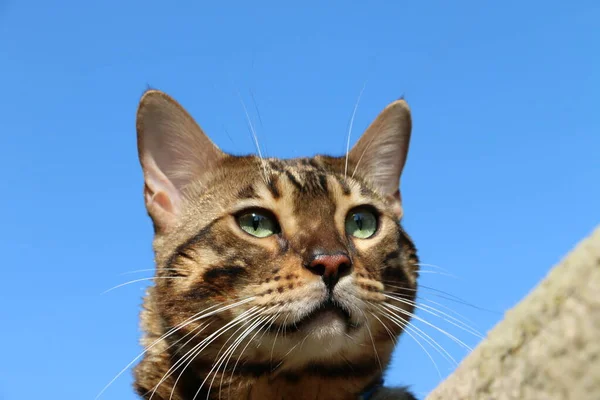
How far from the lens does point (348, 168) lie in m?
4.62

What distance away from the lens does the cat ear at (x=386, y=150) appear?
4.74m

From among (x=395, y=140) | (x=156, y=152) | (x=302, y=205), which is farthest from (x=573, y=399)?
(x=395, y=140)

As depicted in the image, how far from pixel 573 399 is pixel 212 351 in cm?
256

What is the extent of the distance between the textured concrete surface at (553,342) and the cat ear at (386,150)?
11.4ft

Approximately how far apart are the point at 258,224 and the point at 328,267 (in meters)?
0.74

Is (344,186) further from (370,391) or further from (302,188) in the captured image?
(370,391)

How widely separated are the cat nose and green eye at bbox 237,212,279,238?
58cm

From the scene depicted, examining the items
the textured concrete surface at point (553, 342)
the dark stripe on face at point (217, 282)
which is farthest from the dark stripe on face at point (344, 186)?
the textured concrete surface at point (553, 342)

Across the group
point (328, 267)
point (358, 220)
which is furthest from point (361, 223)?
point (328, 267)

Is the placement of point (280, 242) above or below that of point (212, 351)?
above

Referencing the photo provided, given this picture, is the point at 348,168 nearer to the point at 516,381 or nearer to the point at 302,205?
the point at 302,205

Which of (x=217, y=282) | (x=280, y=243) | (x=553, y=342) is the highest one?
(x=280, y=243)

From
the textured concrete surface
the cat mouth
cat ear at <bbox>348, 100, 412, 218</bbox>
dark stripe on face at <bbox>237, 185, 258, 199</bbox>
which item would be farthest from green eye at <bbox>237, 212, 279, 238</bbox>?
the textured concrete surface

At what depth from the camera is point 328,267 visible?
3.08 metres
